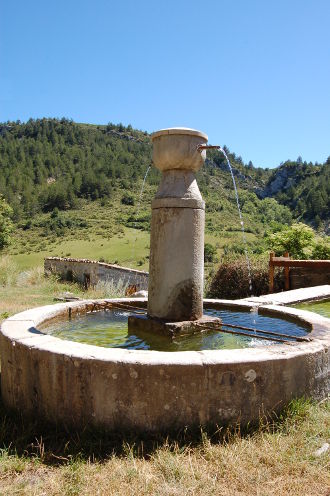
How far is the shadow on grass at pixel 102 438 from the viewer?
2.41m

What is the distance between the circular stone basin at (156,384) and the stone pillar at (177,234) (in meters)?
1.16

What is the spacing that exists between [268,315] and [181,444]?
106 inches

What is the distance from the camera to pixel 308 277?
10141 millimetres

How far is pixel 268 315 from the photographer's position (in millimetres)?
4898

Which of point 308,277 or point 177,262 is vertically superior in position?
point 177,262

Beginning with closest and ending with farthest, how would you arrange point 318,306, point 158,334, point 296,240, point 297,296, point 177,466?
point 177,466 < point 158,334 < point 318,306 < point 297,296 < point 296,240

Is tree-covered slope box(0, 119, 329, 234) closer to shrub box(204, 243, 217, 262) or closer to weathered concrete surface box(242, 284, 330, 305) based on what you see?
shrub box(204, 243, 217, 262)

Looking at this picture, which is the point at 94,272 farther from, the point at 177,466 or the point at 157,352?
the point at 177,466

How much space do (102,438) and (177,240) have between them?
6.27 ft

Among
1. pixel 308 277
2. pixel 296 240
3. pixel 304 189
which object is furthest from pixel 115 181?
pixel 308 277

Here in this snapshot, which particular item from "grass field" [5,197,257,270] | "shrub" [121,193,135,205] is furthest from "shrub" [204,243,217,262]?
"shrub" [121,193,135,205]

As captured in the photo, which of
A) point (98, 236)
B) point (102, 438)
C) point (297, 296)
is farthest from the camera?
point (98, 236)

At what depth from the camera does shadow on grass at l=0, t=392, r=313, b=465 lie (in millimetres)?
2410

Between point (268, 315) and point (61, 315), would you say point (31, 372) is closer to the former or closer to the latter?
point (61, 315)
